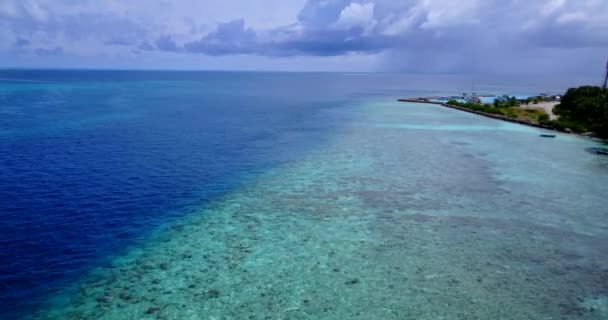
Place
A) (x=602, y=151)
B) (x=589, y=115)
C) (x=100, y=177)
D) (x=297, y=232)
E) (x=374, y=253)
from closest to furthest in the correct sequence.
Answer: (x=374, y=253) → (x=297, y=232) → (x=100, y=177) → (x=602, y=151) → (x=589, y=115)

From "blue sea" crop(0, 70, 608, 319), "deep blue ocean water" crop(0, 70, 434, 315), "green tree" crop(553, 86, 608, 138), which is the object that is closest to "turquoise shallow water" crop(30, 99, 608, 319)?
"blue sea" crop(0, 70, 608, 319)

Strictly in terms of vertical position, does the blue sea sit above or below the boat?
below

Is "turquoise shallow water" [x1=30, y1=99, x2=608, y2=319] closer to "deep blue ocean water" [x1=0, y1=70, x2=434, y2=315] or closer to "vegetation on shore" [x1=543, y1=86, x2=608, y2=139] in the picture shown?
"deep blue ocean water" [x1=0, y1=70, x2=434, y2=315]

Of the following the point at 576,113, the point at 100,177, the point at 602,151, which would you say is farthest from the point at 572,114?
the point at 100,177

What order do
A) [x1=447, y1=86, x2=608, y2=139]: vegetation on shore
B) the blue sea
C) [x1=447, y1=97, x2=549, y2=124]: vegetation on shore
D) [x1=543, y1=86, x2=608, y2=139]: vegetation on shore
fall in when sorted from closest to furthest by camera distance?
the blue sea, [x1=543, y1=86, x2=608, y2=139]: vegetation on shore, [x1=447, y1=86, x2=608, y2=139]: vegetation on shore, [x1=447, y1=97, x2=549, y2=124]: vegetation on shore

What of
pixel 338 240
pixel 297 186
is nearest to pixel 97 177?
pixel 297 186

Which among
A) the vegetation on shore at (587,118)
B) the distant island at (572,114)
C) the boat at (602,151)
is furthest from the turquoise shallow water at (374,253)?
the distant island at (572,114)

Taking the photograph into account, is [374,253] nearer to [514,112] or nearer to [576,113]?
[576,113]

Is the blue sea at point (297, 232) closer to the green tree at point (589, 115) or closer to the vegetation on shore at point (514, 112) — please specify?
the green tree at point (589, 115)
